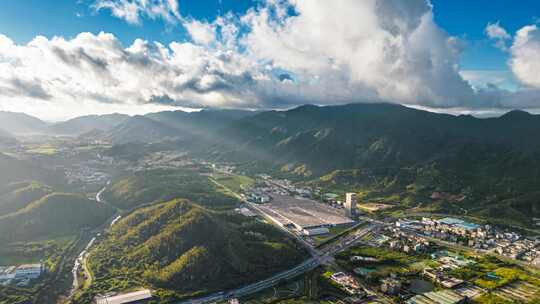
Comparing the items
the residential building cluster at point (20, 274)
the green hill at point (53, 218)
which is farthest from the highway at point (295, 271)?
the green hill at point (53, 218)

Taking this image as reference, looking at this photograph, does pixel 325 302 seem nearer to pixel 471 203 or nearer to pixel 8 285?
pixel 8 285

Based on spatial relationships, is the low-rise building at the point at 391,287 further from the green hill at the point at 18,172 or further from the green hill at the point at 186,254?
the green hill at the point at 18,172

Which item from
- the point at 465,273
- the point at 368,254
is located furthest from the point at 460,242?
the point at 368,254

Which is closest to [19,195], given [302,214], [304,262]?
[302,214]

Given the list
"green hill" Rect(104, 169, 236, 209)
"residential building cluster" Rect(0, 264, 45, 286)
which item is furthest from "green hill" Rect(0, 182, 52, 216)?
"residential building cluster" Rect(0, 264, 45, 286)

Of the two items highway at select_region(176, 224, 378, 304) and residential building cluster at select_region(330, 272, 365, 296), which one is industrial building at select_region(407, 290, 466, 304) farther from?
highway at select_region(176, 224, 378, 304)

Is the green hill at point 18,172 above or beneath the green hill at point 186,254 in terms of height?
above

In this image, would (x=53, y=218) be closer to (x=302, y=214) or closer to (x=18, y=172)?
(x=18, y=172)
